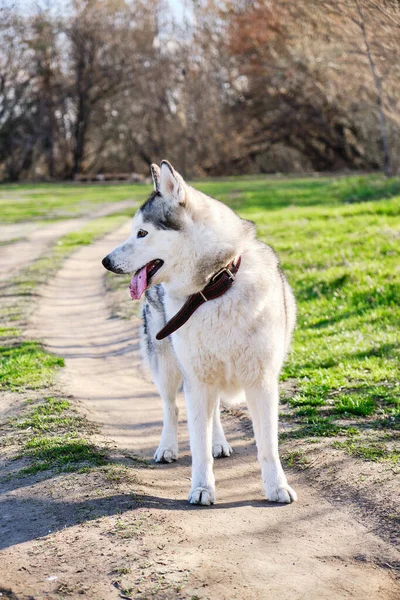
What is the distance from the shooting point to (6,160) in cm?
4369

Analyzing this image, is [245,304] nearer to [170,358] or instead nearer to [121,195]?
[170,358]

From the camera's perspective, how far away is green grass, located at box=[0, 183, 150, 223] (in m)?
23.2

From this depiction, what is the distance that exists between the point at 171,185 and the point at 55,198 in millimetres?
26202

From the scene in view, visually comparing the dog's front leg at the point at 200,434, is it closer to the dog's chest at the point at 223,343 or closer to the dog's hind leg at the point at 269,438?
the dog's chest at the point at 223,343

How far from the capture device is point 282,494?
419cm

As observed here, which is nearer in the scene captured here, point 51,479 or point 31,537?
point 31,537

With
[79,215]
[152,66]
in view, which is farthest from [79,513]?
[152,66]

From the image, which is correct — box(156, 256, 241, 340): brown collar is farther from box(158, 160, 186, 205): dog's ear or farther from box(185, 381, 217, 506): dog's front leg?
box(158, 160, 186, 205): dog's ear

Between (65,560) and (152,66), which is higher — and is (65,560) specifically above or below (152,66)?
below

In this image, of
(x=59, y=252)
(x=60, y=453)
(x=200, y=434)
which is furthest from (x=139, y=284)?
(x=59, y=252)

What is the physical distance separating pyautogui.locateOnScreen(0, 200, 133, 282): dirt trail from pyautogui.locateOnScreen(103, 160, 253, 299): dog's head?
8.22m

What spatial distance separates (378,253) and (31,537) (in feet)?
28.2

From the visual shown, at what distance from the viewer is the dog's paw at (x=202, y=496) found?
165 inches

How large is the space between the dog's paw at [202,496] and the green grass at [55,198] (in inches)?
713
